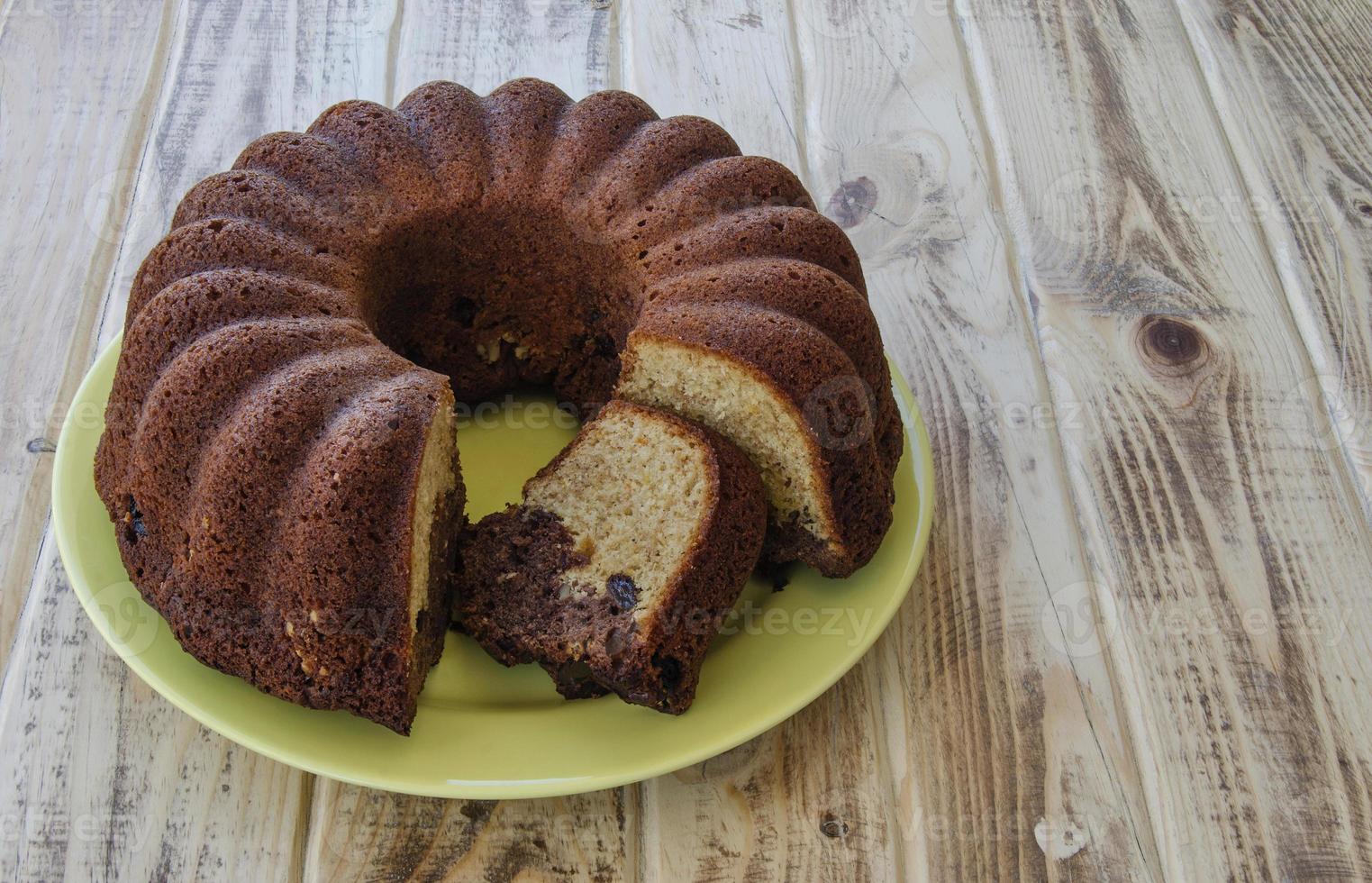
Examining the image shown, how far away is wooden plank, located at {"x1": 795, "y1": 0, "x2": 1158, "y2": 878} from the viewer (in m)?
2.56

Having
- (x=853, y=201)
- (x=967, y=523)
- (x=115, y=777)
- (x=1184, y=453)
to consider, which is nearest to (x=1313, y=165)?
(x=1184, y=453)

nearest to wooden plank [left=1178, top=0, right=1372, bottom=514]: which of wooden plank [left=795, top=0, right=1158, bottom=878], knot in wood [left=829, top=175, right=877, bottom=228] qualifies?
wooden plank [left=795, top=0, right=1158, bottom=878]

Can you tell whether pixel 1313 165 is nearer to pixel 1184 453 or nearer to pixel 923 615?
pixel 1184 453

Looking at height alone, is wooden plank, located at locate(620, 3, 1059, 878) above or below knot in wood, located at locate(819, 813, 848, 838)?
above

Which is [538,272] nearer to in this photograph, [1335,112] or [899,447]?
[899,447]

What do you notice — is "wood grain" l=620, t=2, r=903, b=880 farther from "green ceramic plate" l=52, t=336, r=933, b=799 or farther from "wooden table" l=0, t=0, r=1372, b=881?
"green ceramic plate" l=52, t=336, r=933, b=799

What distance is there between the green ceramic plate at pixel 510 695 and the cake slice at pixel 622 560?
2.7 inches

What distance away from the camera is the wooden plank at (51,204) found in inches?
118

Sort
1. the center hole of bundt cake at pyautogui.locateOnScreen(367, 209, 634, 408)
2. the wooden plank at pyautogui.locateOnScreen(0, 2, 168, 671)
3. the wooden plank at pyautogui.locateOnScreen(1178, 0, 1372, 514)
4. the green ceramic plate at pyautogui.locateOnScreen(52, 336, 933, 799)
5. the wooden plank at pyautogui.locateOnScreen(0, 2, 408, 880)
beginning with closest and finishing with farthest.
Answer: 1. the green ceramic plate at pyautogui.locateOnScreen(52, 336, 933, 799)
2. the wooden plank at pyautogui.locateOnScreen(0, 2, 408, 880)
3. the center hole of bundt cake at pyautogui.locateOnScreen(367, 209, 634, 408)
4. the wooden plank at pyautogui.locateOnScreen(0, 2, 168, 671)
5. the wooden plank at pyautogui.locateOnScreen(1178, 0, 1372, 514)

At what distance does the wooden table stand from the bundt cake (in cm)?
37

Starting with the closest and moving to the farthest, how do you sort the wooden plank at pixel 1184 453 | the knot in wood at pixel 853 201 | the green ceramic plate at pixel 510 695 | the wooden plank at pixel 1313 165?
the green ceramic plate at pixel 510 695
the wooden plank at pixel 1184 453
the wooden plank at pixel 1313 165
the knot in wood at pixel 853 201

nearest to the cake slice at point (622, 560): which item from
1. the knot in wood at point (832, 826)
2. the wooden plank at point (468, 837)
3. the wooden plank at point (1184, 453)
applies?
the wooden plank at point (468, 837)

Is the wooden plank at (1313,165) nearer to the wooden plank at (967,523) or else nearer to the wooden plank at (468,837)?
the wooden plank at (967,523)

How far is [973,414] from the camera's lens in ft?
10.9
